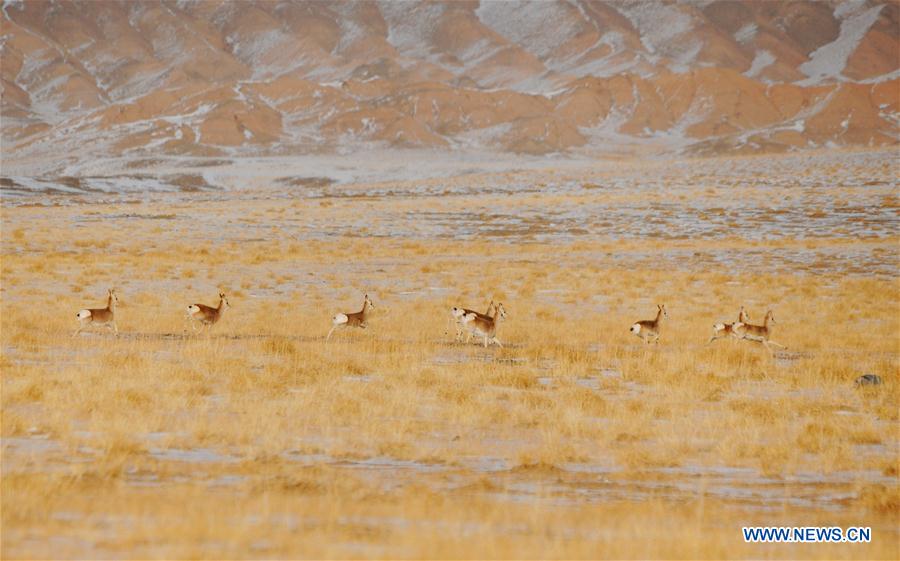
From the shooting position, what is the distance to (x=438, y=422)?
12617 millimetres

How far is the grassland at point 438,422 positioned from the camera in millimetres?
8336

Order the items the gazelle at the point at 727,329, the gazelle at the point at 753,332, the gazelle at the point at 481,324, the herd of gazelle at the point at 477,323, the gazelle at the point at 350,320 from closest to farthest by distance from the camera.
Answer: the gazelle at the point at 481,324 → the herd of gazelle at the point at 477,323 → the gazelle at the point at 350,320 → the gazelle at the point at 753,332 → the gazelle at the point at 727,329

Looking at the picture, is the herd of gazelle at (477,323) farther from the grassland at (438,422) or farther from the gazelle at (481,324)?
the grassland at (438,422)

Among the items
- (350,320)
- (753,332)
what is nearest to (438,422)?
(350,320)

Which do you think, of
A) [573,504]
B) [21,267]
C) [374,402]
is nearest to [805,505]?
[573,504]

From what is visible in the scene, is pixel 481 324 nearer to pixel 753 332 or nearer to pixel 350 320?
pixel 350 320

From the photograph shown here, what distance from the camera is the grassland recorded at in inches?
328

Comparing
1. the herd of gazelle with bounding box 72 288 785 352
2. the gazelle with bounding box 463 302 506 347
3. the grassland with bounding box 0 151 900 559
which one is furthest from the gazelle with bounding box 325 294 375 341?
the gazelle with bounding box 463 302 506 347

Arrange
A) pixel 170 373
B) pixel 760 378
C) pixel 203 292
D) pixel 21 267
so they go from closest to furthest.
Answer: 1. pixel 170 373
2. pixel 760 378
3. pixel 203 292
4. pixel 21 267

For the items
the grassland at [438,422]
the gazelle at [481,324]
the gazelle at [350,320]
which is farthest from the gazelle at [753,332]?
the gazelle at [350,320]

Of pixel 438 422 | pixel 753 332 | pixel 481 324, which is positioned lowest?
pixel 438 422

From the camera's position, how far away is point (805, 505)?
948 centimetres

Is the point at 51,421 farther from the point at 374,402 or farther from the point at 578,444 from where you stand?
the point at 578,444

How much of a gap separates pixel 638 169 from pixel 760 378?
70.6 meters
